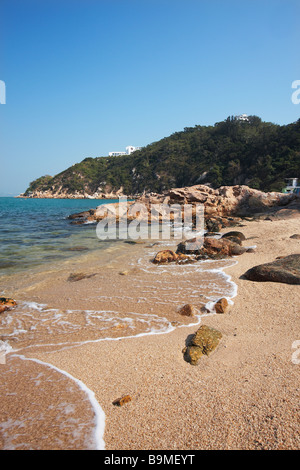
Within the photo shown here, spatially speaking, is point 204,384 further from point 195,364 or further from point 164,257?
point 164,257

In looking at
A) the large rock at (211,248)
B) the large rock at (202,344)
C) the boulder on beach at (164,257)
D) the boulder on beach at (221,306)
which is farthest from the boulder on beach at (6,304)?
the large rock at (211,248)

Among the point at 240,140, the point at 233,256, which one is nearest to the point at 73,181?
the point at 240,140

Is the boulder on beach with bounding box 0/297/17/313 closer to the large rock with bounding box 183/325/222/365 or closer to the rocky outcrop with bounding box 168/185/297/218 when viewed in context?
the large rock with bounding box 183/325/222/365

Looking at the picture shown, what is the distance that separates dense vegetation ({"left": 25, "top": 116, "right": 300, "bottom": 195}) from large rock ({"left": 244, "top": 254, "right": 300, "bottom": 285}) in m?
33.3

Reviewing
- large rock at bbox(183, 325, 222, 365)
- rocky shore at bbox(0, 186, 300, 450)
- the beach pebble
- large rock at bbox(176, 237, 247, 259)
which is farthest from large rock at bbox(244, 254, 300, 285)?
the beach pebble

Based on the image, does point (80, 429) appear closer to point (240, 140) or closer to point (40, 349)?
point (40, 349)

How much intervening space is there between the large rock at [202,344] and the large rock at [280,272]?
2.71m

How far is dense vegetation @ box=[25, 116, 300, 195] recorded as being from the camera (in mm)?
42531

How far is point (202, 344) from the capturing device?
344 cm

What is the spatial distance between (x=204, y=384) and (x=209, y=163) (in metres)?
62.1

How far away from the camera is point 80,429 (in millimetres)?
2188

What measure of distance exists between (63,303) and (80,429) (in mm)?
3461

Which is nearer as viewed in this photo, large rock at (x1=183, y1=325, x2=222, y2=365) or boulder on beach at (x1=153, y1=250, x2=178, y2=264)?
large rock at (x1=183, y1=325, x2=222, y2=365)

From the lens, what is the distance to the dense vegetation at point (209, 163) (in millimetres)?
42531
